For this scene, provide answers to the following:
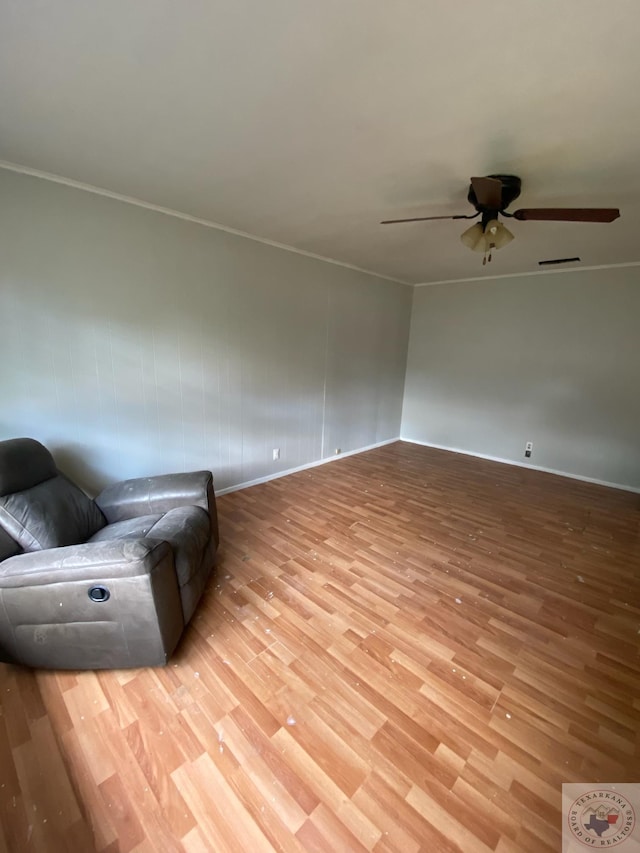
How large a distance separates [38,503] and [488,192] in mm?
2801

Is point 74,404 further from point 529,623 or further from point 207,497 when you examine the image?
point 529,623

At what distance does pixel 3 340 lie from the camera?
2053 mm

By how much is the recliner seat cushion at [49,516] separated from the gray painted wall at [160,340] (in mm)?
572

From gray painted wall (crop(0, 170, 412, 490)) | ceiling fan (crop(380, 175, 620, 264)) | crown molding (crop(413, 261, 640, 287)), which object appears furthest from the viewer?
crown molding (crop(413, 261, 640, 287))

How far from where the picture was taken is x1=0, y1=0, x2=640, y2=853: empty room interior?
1.08 metres

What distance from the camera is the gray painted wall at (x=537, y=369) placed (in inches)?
146

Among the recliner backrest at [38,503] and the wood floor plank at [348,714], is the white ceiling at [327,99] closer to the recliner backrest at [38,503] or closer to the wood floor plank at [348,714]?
the recliner backrest at [38,503]

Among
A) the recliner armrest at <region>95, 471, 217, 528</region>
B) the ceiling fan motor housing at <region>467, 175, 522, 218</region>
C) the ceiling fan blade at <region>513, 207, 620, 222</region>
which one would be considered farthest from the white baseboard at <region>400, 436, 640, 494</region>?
the recliner armrest at <region>95, 471, 217, 528</region>

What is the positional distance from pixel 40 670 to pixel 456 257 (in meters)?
4.44

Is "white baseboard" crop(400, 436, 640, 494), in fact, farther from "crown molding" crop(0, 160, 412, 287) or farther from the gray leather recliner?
the gray leather recliner

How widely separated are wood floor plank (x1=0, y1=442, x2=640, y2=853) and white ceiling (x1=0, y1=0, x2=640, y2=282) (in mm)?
2413

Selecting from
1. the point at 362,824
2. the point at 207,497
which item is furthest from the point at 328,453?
the point at 362,824

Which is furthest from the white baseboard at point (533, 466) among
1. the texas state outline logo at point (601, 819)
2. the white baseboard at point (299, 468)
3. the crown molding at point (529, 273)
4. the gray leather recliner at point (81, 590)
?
the gray leather recliner at point (81, 590)

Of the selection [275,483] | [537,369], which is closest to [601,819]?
[275,483]
